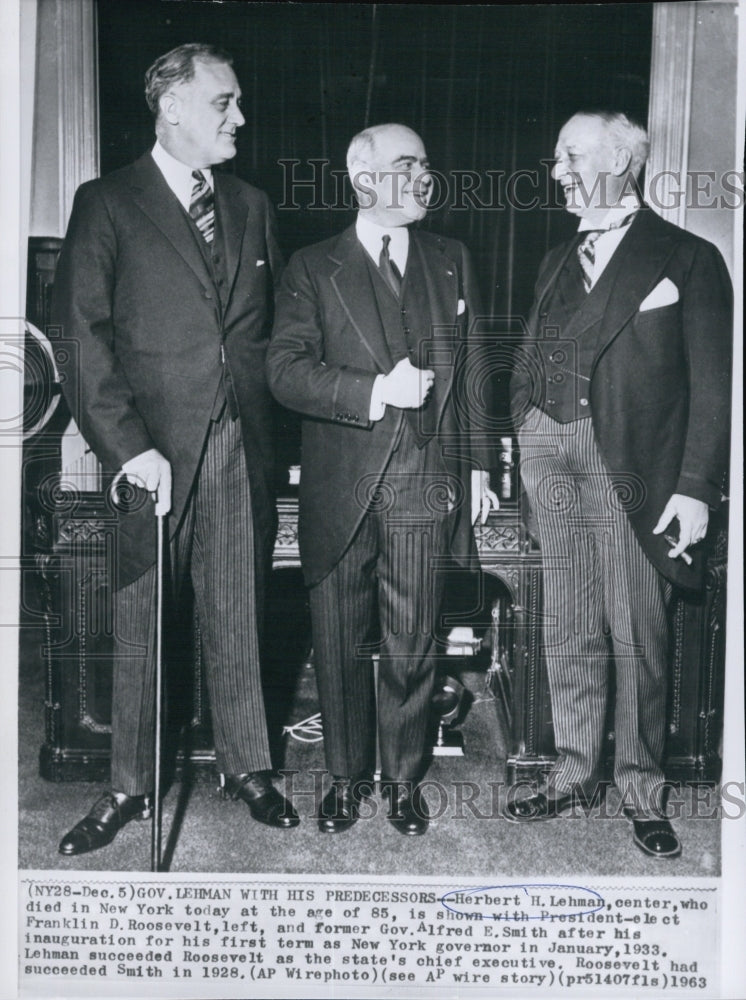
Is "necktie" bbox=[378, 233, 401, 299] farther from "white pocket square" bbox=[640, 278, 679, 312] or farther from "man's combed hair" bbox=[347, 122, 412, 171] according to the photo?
"white pocket square" bbox=[640, 278, 679, 312]

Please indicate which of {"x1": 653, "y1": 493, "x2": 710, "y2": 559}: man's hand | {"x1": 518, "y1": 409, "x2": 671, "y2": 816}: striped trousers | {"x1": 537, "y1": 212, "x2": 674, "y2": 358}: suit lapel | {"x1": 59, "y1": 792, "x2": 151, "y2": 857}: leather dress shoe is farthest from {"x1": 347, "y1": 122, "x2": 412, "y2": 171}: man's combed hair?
{"x1": 59, "y1": 792, "x2": 151, "y2": 857}: leather dress shoe

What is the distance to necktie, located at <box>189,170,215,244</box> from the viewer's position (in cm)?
266

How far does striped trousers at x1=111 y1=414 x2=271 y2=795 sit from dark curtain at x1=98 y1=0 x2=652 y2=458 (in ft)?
2.01

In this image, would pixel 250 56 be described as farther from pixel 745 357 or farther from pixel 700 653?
pixel 700 653

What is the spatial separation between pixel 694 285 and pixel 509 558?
0.72m

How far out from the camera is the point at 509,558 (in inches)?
110

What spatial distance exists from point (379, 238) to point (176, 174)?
0.46 metres

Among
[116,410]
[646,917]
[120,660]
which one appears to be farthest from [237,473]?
[646,917]

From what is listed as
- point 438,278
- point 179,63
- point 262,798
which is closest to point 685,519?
point 438,278

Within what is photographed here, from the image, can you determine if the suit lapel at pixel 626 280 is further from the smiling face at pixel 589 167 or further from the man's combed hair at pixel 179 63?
the man's combed hair at pixel 179 63

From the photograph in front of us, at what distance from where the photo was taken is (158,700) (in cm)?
266

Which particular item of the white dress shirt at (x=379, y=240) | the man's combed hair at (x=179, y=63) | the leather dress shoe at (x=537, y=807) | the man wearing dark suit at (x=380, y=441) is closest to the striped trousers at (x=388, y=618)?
the man wearing dark suit at (x=380, y=441)

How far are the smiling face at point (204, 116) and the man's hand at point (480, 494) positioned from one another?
34.5 inches

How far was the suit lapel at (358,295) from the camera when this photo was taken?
2.63m
